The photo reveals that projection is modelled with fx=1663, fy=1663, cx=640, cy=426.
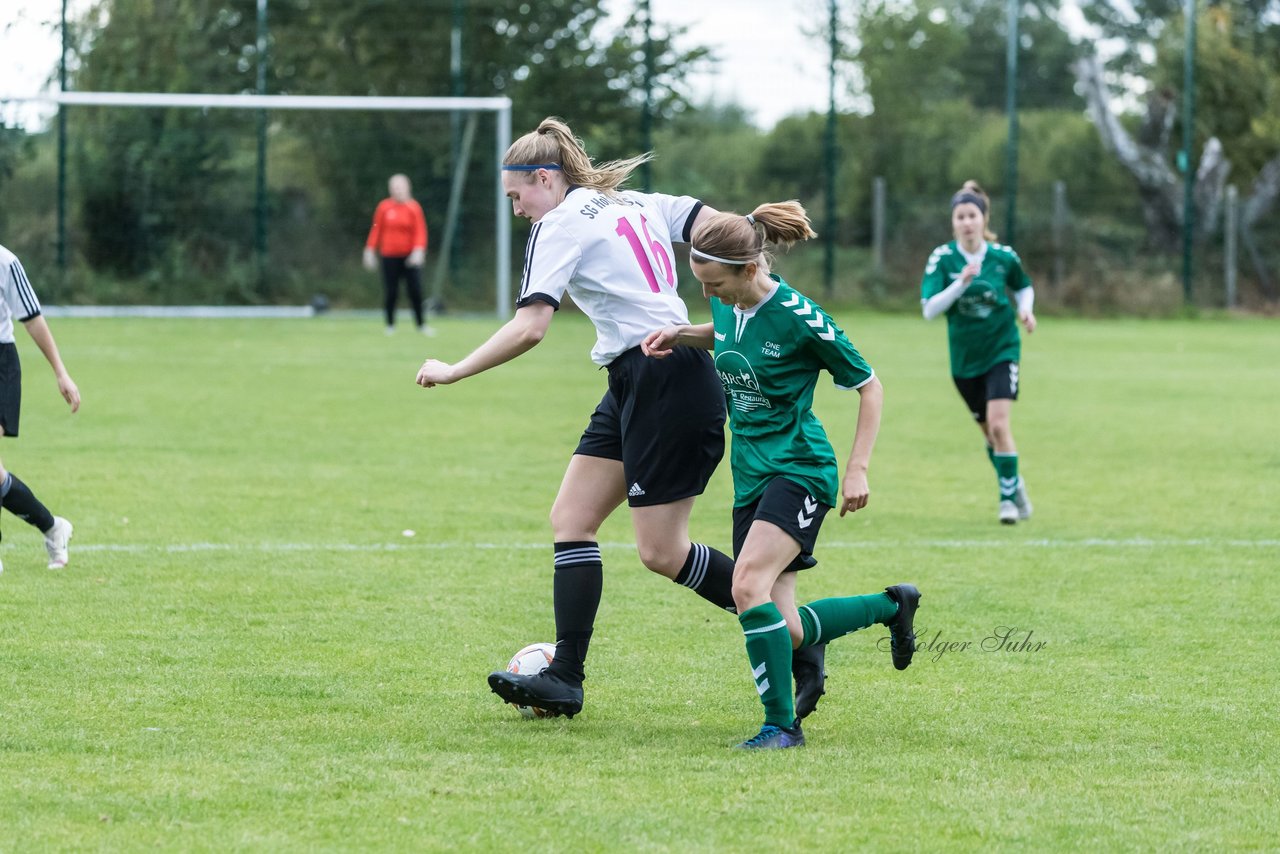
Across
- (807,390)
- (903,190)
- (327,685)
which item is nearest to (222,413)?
(327,685)

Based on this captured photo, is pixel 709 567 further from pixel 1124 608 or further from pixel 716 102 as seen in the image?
pixel 716 102

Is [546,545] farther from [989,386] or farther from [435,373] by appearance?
[435,373]

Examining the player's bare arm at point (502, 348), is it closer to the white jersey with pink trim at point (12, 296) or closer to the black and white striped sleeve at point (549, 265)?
the black and white striped sleeve at point (549, 265)

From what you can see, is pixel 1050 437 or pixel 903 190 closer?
pixel 1050 437

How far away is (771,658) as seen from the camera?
4641 millimetres

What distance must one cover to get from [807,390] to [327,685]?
1776mm

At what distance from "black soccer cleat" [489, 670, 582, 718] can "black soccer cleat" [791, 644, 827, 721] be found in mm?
647

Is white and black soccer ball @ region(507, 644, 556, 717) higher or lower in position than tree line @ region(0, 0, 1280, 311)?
lower

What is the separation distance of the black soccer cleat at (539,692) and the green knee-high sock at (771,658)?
0.59 metres

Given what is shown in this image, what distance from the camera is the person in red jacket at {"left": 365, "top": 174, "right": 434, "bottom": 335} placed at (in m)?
21.0

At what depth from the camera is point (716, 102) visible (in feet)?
91.4

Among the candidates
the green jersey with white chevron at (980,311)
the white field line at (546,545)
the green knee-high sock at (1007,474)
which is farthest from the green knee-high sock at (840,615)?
the green jersey with white chevron at (980,311)

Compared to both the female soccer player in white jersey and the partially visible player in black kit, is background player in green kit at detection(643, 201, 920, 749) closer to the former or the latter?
the female soccer player in white jersey

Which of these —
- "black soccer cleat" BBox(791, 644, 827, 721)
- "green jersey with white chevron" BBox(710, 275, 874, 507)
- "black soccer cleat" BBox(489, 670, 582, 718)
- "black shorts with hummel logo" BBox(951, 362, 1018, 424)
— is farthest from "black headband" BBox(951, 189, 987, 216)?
"black soccer cleat" BBox(489, 670, 582, 718)
